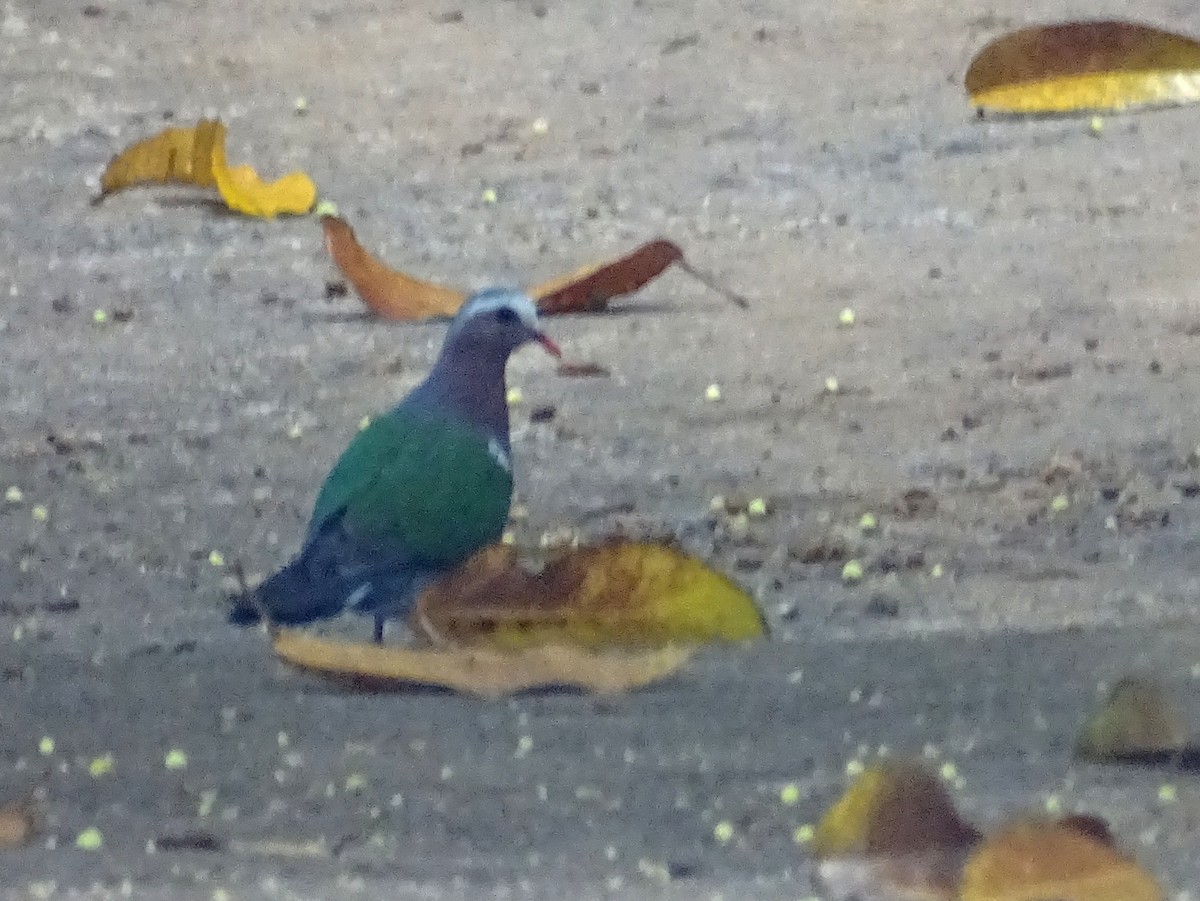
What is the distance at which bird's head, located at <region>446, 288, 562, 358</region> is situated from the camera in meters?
0.71

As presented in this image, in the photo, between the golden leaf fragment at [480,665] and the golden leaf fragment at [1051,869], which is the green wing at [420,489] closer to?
the golden leaf fragment at [480,665]

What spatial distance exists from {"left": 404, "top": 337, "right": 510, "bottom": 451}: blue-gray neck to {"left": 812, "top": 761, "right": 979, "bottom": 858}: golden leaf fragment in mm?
307

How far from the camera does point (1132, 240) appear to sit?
2.35ft

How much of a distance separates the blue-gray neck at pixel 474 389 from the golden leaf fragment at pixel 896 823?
31 centimetres

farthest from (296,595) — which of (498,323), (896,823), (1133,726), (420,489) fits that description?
(1133,726)

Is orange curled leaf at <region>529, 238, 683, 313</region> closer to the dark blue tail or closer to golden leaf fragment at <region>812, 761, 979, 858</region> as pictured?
the dark blue tail

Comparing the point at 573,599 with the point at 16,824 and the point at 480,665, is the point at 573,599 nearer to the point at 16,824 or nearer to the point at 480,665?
the point at 480,665

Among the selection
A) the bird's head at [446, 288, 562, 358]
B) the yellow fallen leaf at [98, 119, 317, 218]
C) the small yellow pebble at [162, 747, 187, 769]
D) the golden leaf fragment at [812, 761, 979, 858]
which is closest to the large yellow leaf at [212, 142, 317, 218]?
the yellow fallen leaf at [98, 119, 317, 218]

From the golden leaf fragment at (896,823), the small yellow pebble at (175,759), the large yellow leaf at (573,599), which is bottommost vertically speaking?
the golden leaf fragment at (896,823)

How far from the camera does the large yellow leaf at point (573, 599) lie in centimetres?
71

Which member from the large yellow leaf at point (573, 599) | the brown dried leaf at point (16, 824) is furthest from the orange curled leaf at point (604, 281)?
the brown dried leaf at point (16, 824)

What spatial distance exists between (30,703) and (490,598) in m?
0.29

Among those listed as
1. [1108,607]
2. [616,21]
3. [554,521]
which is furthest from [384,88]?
[1108,607]

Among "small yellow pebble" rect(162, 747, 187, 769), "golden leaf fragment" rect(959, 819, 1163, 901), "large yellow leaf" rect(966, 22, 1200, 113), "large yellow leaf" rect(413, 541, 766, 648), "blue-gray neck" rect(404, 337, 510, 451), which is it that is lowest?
"golden leaf fragment" rect(959, 819, 1163, 901)
